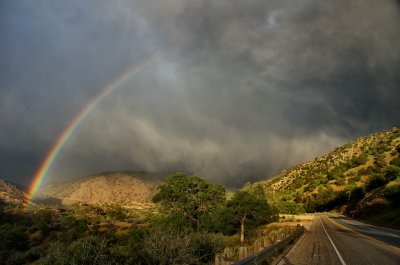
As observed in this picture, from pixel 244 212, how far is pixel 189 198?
10.9 m

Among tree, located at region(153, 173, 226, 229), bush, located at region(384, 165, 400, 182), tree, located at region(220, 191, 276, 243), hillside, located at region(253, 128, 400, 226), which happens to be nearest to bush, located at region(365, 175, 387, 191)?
hillside, located at region(253, 128, 400, 226)

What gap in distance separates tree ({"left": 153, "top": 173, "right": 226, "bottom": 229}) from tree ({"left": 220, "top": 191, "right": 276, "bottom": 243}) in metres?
3.02

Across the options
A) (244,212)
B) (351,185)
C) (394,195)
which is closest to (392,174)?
(394,195)

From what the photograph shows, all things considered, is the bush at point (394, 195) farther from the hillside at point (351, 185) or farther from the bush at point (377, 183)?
the bush at point (377, 183)

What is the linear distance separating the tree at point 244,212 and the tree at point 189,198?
3024mm

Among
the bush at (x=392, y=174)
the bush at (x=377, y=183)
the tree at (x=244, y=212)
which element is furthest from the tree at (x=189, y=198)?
the bush at (x=377, y=183)

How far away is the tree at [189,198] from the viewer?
62062mm

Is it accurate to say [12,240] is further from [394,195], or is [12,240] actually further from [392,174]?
[392,174]

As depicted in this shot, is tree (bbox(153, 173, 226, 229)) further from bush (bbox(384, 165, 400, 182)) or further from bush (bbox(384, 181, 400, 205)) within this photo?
bush (bbox(384, 165, 400, 182))

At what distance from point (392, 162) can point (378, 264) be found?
349 ft

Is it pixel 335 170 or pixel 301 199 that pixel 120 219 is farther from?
pixel 335 170

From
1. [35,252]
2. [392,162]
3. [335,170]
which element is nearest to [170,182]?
[35,252]

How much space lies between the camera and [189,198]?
6262 cm

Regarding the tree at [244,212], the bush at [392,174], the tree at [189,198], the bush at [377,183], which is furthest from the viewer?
the bush at [377,183]
